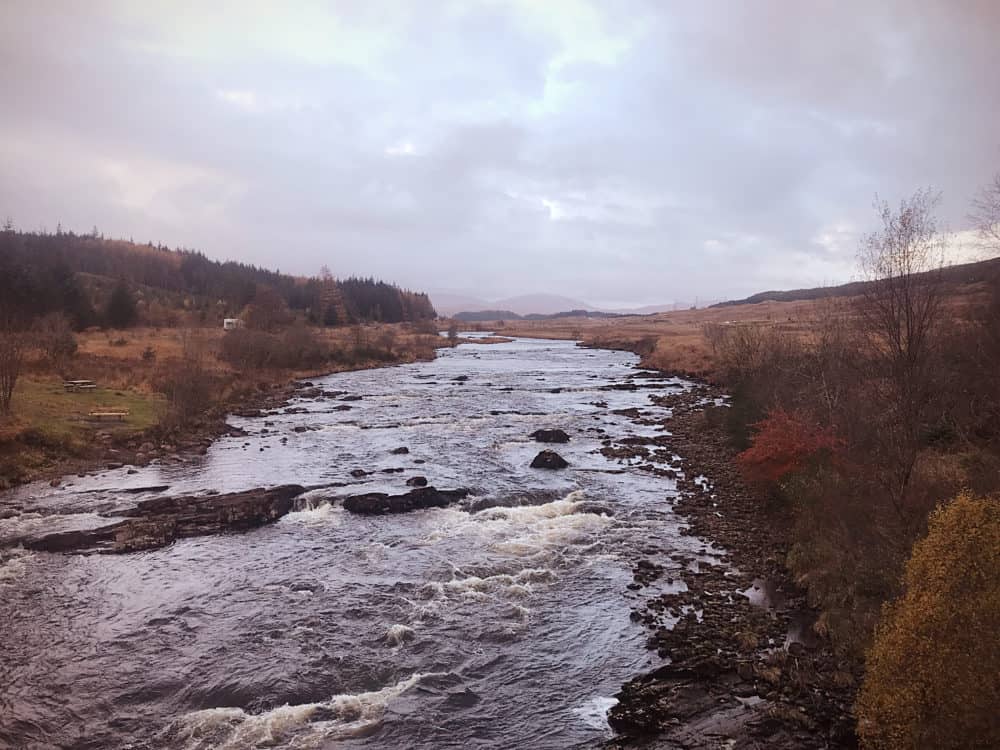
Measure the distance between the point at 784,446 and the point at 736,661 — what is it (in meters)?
11.2

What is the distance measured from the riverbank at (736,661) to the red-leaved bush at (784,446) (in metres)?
2.15

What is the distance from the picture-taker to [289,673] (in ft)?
38.9

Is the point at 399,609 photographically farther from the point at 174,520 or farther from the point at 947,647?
the point at 947,647

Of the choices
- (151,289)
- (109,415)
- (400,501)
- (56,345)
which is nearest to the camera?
(400,501)

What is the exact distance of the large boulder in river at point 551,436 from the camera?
3353cm

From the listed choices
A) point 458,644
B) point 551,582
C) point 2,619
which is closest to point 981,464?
point 551,582

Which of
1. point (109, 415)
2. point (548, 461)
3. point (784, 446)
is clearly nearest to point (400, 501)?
point (548, 461)

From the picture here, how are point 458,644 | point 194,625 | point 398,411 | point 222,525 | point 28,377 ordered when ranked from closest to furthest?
point 458,644 < point 194,625 < point 222,525 < point 28,377 < point 398,411

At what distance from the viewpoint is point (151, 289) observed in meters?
144

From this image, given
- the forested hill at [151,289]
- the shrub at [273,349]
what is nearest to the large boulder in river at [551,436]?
the shrub at [273,349]

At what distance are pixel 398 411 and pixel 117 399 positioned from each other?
16.4 meters

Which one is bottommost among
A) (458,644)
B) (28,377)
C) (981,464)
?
(458,644)

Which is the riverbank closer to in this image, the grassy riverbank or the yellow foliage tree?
the yellow foliage tree

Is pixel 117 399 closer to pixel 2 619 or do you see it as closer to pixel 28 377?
pixel 28 377
